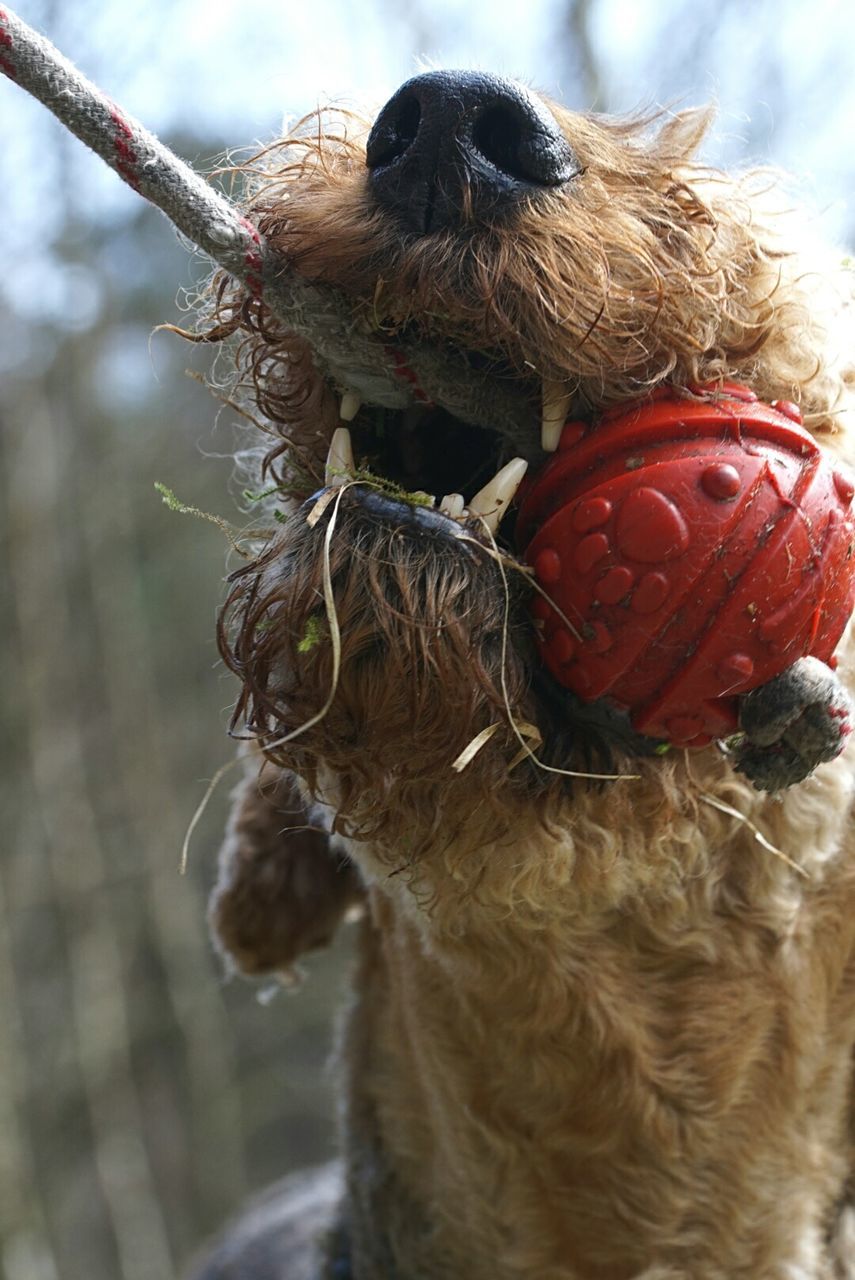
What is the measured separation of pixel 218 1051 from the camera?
9.62m

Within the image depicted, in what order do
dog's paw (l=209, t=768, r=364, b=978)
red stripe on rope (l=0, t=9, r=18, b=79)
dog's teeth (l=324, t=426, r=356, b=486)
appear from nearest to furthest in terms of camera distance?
red stripe on rope (l=0, t=9, r=18, b=79) < dog's teeth (l=324, t=426, r=356, b=486) < dog's paw (l=209, t=768, r=364, b=978)

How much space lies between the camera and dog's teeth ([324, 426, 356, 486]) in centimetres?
129

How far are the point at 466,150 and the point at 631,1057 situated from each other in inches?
43.8

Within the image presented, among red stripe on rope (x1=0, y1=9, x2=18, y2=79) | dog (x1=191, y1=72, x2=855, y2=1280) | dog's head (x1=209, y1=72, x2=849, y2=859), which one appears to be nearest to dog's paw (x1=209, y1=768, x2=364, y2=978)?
dog (x1=191, y1=72, x2=855, y2=1280)

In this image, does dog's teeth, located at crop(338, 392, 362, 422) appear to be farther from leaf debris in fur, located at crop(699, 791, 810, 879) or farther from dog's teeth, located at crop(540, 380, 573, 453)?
leaf debris in fur, located at crop(699, 791, 810, 879)

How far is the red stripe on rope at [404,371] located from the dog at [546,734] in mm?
29

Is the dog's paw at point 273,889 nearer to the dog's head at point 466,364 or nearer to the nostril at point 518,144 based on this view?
the dog's head at point 466,364

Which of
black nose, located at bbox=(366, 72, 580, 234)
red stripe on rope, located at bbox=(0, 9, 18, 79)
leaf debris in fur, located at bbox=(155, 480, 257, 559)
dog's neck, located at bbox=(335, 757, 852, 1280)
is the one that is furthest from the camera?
dog's neck, located at bbox=(335, 757, 852, 1280)

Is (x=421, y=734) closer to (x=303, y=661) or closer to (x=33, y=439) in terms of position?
(x=303, y=661)

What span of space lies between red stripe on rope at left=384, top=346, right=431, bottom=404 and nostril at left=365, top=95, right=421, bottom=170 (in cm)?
19

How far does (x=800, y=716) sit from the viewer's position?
1218 millimetres

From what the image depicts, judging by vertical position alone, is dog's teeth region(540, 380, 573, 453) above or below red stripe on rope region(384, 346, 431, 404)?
below

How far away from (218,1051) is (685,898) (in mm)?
8868

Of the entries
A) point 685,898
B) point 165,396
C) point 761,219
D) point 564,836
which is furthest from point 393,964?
point 165,396
